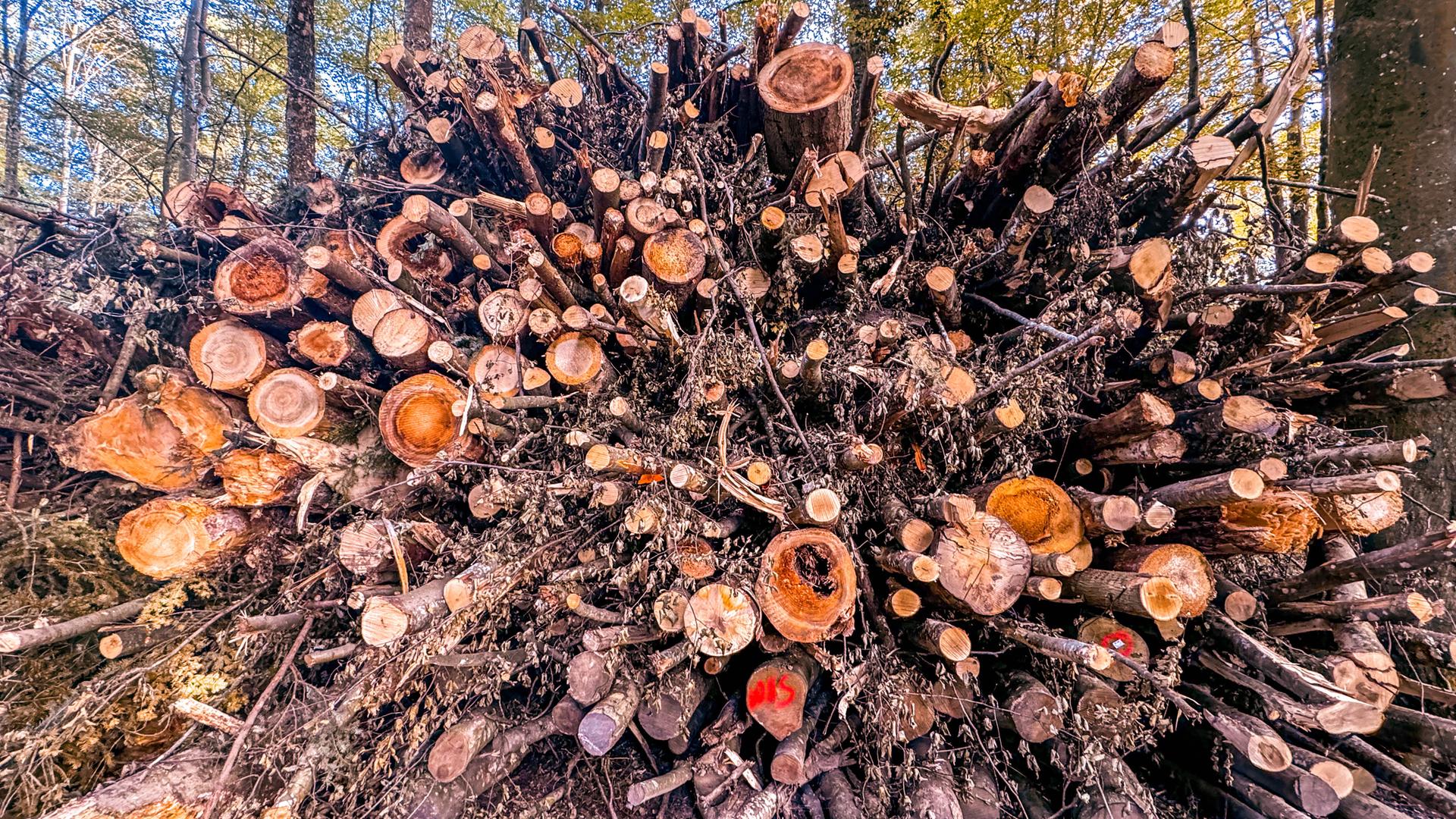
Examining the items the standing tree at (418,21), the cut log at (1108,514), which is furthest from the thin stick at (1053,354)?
the standing tree at (418,21)

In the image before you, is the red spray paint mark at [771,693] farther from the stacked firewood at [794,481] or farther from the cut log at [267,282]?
the cut log at [267,282]

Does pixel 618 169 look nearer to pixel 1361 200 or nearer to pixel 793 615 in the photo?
pixel 793 615

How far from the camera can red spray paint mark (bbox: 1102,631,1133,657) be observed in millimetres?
2164

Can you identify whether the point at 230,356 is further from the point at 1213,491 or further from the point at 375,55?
the point at 1213,491

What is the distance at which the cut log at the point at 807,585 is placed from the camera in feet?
6.87

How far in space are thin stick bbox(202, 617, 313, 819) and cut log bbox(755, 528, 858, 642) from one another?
2393 mm

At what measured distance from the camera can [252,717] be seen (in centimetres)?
235

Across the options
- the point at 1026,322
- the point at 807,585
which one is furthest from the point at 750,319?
the point at 1026,322

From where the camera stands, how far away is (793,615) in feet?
6.93

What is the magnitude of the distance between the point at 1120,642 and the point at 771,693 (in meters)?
1.53

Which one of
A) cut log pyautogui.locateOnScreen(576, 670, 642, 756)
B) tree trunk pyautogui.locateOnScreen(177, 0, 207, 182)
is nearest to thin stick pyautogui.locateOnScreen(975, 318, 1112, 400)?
cut log pyautogui.locateOnScreen(576, 670, 642, 756)

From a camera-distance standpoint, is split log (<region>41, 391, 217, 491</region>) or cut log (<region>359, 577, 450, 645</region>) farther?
split log (<region>41, 391, 217, 491</region>)

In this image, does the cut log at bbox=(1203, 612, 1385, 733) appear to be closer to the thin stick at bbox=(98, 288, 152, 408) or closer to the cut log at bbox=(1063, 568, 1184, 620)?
the cut log at bbox=(1063, 568, 1184, 620)

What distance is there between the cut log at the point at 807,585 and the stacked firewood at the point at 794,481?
0.6 inches
